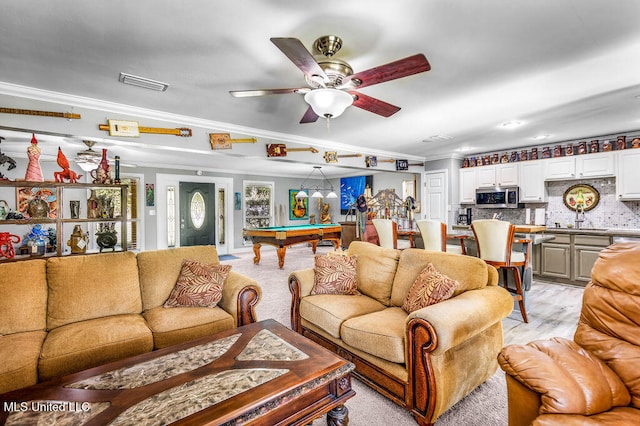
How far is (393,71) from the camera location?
185 cm

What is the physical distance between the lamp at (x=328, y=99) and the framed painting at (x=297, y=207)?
23.7 ft

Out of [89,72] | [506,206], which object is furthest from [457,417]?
[506,206]

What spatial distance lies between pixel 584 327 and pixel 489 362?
29.7 inches

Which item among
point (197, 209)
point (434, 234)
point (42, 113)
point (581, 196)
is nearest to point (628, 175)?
point (581, 196)

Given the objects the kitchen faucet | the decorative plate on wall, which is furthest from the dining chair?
the decorative plate on wall

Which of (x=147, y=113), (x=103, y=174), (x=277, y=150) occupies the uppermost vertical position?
(x=147, y=113)

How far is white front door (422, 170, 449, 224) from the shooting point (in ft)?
20.7

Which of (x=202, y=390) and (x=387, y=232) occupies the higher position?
(x=387, y=232)

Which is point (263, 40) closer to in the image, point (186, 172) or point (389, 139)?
point (389, 139)

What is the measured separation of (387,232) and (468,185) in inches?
124

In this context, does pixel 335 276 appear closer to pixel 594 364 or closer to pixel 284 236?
pixel 594 364

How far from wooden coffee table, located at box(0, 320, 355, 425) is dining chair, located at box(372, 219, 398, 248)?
2667 mm

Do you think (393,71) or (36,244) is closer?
(393,71)

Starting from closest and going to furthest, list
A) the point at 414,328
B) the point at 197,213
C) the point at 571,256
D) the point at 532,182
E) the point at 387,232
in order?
the point at 414,328
the point at 387,232
the point at 571,256
the point at 532,182
the point at 197,213
